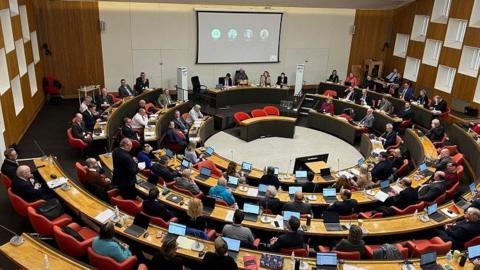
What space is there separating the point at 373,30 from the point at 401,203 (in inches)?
621

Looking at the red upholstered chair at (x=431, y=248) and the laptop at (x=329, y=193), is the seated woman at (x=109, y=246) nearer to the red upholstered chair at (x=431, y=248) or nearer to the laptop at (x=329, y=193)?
the laptop at (x=329, y=193)

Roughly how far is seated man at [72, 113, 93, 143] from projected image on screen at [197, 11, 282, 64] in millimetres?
8346

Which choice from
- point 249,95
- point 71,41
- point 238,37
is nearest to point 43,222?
point 71,41

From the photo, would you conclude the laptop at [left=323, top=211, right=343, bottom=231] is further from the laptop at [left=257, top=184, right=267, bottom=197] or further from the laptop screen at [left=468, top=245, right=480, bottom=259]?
the laptop screen at [left=468, top=245, right=480, bottom=259]

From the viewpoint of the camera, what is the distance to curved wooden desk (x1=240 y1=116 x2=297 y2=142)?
1420 cm

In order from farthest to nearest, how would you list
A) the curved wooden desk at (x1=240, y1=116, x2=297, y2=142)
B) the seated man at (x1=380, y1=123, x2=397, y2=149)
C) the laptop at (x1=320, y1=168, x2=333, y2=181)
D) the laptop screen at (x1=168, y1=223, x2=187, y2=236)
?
1. the curved wooden desk at (x1=240, y1=116, x2=297, y2=142)
2. the seated man at (x1=380, y1=123, x2=397, y2=149)
3. the laptop at (x1=320, y1=168, x2=333, y2=181)
4. the laptop screen at (x1=168, y1=223, x2=187, y2=236)

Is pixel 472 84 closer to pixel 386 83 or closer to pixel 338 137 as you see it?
pixel 386 83

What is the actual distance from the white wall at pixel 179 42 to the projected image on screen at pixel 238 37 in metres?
0.36

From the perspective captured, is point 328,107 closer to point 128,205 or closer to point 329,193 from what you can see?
point 329,193

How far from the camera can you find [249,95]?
58.5 feet

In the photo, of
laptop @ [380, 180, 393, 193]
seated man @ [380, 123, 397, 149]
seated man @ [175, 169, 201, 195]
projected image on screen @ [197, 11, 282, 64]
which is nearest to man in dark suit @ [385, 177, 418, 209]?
laptop @ [380, 180, 393, 193]

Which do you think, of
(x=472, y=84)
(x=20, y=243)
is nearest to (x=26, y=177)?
(x=20, y=243)

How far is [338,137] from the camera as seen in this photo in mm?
14930

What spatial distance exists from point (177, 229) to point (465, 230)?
16.7 ft
